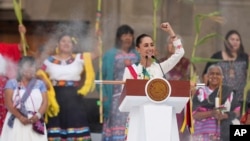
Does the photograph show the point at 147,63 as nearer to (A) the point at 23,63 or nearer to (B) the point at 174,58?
(B) the point at 174,58

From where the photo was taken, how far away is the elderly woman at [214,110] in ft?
48.0

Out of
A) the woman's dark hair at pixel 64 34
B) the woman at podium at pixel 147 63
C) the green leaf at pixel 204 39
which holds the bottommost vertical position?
the woman at podium at pixel 147 63

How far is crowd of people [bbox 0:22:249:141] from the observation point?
46.3 feet

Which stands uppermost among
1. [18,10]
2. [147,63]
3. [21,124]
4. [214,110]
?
[18,10]

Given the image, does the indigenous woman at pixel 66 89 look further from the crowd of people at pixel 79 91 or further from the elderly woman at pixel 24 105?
the elderly woman at pixel 24 105

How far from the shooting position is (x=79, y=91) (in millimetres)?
14891

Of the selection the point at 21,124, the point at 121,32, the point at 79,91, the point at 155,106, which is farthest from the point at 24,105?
the point at 155,106

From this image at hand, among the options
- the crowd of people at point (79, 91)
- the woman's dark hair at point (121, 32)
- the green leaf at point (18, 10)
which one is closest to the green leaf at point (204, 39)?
the crowd of people at point (79, 91)

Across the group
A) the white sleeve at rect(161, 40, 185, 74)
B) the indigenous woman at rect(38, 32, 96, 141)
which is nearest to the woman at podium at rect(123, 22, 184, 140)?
the white sleeve at rect(161, 40, 185, 74)

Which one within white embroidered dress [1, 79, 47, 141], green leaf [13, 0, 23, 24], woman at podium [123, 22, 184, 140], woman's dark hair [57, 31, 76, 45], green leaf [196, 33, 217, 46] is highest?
green leaf [13, 0, 23, 24]

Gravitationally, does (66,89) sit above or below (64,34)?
below

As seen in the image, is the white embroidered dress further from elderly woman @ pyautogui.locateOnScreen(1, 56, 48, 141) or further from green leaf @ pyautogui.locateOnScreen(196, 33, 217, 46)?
green leaf @ pyautogui.locateOnScreen(196, 33, 217, 46)

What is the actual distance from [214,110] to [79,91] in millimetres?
1767

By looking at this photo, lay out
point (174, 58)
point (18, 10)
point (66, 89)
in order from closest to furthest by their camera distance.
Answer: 1. point (174, 58)
2. point (66, 89)
3. point (18, 10)
